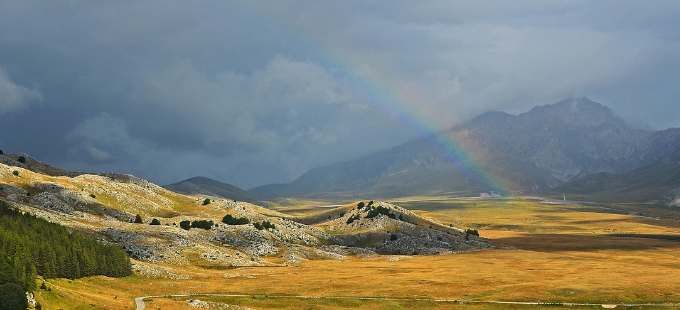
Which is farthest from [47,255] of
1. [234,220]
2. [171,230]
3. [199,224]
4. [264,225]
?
[264,225]

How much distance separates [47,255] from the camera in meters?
76.2

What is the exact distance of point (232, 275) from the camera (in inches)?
4353

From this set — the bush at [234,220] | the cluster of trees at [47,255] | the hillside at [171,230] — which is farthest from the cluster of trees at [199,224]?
the cluster of trees at [47,255]

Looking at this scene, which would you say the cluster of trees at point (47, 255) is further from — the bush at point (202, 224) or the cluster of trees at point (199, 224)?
the bush at point (202, 224)

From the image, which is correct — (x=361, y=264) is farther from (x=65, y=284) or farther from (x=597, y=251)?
(x=597, y=251)

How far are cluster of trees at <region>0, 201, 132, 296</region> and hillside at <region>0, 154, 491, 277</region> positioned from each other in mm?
9439

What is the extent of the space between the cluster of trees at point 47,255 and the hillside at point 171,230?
9.44 meters

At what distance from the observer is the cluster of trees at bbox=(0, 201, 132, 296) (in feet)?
194

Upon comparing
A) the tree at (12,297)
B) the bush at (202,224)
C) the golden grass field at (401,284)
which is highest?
the bush at (202,224)

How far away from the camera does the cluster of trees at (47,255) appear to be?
59156mm

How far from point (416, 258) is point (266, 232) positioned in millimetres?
52768

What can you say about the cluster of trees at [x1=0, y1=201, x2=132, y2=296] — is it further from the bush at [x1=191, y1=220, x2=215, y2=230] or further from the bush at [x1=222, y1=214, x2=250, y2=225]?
the bush at [x1=222, y1=214, x2=250, y2=225]

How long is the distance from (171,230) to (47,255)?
61.0 m

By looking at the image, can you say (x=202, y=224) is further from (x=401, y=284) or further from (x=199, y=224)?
(x=401, y=284)
